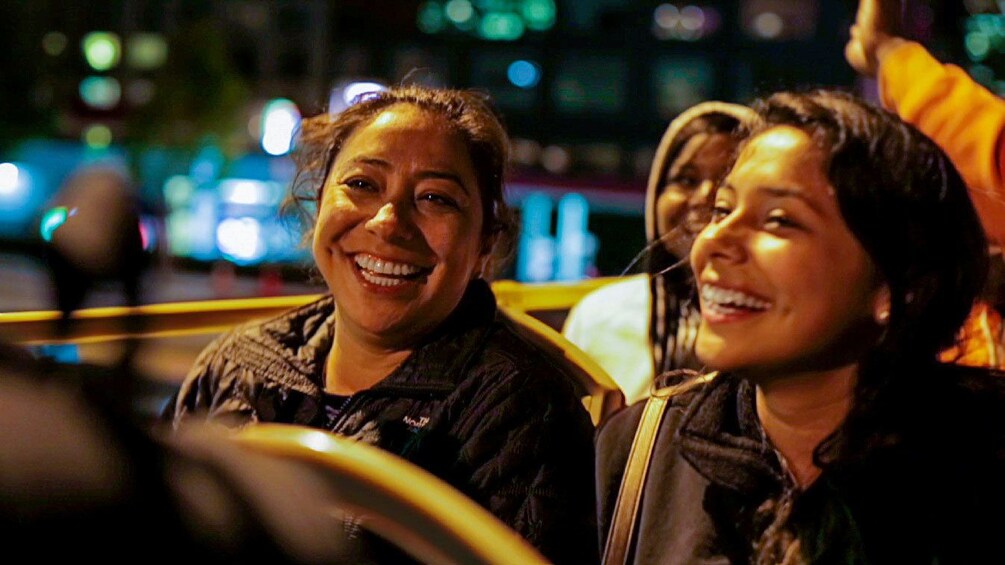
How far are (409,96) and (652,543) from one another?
3.55 feet

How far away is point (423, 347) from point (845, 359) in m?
0.84

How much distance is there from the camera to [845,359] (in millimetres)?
1802

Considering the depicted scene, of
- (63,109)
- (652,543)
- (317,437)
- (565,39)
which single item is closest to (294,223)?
(652,543)

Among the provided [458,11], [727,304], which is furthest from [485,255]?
[458,11]

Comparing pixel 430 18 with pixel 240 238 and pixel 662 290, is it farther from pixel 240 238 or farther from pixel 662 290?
pixel 662 290

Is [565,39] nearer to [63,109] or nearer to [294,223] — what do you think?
[63,109]

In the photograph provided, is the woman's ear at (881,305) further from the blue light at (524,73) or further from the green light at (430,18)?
the green light at (430,18)

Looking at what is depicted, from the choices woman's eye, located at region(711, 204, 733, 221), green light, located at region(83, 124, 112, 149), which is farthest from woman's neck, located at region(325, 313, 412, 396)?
green light, located at region(83, 124, 112, 149)

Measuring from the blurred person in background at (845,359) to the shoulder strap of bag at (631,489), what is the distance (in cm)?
6

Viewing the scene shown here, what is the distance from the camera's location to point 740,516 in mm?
1820

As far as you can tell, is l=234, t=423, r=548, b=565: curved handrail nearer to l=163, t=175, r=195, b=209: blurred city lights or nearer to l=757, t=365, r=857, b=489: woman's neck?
l=757, t=365, r=857, b=489: woman's neck

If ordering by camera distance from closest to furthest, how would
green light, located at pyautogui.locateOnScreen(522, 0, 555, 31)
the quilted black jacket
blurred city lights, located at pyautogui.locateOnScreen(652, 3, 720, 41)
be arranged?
the quilted black jacket < blurred city lights, located at pyautogui.locateOnScreen(652, 3, 720, 41) < green light, located at pyautogui.locateOnScreen(522, 0, 555, 31)

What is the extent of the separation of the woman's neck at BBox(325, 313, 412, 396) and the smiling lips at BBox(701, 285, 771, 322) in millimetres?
744

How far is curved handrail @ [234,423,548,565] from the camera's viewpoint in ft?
3.66
